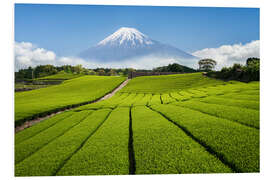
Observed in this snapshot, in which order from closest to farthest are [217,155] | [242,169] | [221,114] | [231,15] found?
[242,169], [217,155], [221,114], [231,15]

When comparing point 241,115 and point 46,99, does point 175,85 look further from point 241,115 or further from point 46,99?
point 46,99

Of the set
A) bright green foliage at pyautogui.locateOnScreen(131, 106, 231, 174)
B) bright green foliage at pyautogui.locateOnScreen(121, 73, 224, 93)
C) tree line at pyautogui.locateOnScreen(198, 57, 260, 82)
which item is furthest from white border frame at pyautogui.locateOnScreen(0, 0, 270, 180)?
bright green foliage at pyautogui.locateOnScreen(121, 73, 224, 93)

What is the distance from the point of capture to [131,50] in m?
9.73

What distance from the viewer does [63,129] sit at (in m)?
4.33

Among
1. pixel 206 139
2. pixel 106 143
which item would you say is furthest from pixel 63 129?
pixel 206 139

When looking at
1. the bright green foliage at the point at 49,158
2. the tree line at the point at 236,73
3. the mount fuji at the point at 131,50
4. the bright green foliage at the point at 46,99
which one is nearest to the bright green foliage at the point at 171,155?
the bright green foliage at the point at 49,158

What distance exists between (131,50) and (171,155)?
27.8ft

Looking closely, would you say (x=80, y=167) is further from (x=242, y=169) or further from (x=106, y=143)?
(x=242, y=169)

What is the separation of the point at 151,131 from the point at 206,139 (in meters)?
1.33

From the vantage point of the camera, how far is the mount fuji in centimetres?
700

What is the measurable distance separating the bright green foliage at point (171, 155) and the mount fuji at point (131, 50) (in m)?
5.06

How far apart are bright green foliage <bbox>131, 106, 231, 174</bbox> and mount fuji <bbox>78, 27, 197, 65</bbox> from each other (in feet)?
16.6
